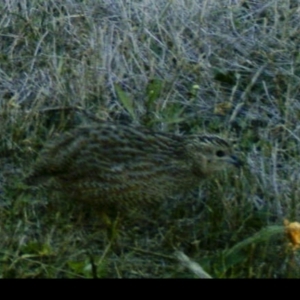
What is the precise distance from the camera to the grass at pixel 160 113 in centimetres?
496

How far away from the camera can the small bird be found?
5234 mm

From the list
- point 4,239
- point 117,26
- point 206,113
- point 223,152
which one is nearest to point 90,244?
point 4,239

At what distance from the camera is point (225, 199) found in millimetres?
5230

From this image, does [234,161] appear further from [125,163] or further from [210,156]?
[125,163]

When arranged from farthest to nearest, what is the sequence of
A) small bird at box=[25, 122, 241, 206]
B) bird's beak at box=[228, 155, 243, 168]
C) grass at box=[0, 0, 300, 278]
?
bird's beak at box=[228, 155, 243, 168] → small bird at box=[25, 122, 241, 206] → grass at box=[0, 0, 300, 278]

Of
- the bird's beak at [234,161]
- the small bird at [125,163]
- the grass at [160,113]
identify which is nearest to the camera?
the grass at [160,113]

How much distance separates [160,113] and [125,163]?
762 mm

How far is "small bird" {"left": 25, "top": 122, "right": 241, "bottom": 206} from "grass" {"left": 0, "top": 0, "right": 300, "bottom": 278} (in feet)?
0.31

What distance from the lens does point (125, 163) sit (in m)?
5.27

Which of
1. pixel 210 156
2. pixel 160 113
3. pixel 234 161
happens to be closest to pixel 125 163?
pixel 210 156

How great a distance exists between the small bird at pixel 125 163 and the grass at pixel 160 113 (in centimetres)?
9
